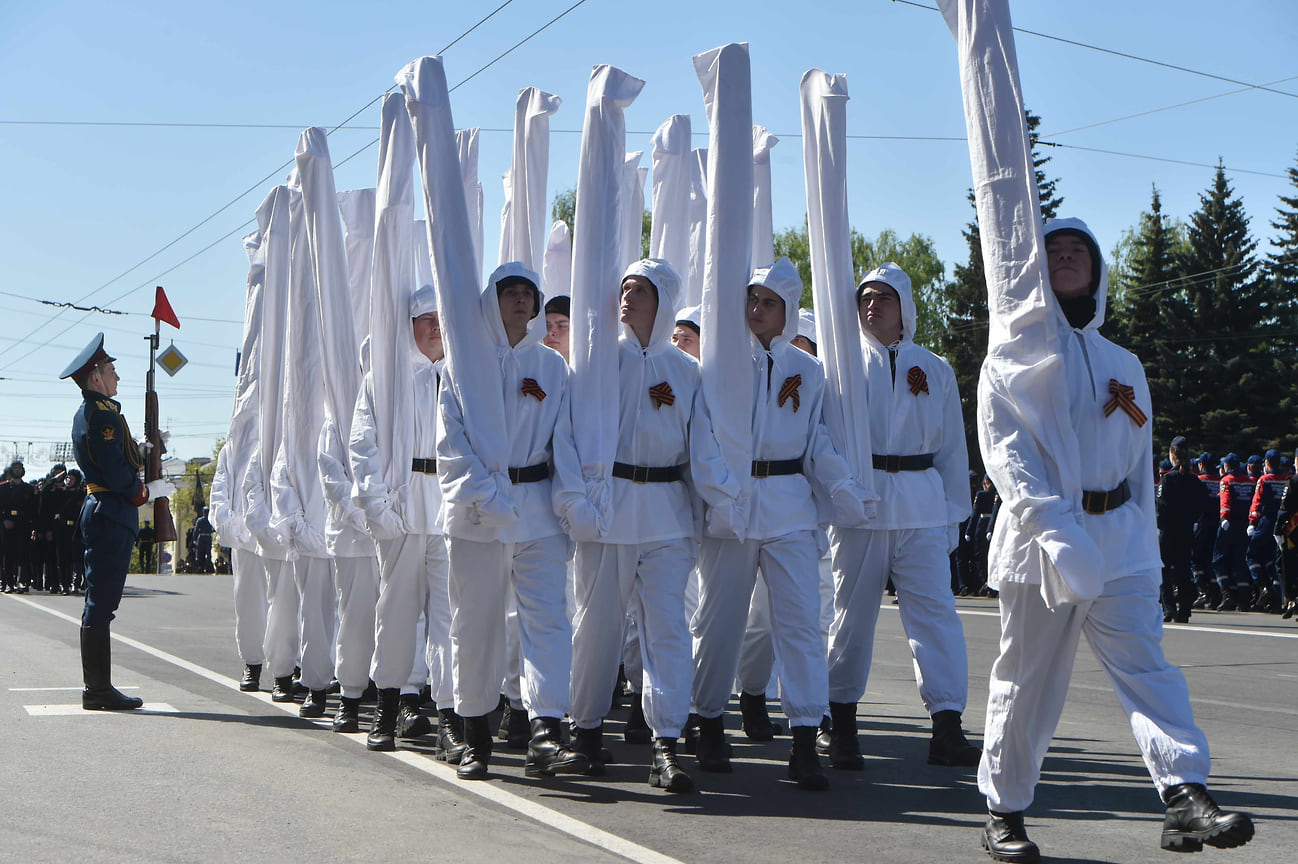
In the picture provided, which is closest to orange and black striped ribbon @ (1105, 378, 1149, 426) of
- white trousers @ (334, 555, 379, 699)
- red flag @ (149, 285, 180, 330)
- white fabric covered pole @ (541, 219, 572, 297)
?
white trousers @ (334, 555, 379, 699)

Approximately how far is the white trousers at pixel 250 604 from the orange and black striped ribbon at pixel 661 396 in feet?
14.3

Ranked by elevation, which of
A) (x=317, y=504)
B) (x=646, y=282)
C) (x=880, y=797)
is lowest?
(x=880, y=797)

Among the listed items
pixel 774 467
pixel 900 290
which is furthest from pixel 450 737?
pixel 900 290

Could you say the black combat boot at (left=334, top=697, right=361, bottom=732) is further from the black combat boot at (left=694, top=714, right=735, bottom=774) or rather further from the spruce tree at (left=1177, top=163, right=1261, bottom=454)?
the spruce tree at (left=1177, top=163, right=1261, bottom=454)

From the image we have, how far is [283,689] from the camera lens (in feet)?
30.6

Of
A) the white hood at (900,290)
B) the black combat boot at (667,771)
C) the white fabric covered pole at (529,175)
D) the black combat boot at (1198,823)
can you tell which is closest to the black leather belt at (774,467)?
the white hood at (900,290)

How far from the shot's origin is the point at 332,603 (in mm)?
9008

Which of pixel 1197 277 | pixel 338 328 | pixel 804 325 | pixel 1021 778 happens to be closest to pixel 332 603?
pixel 338 328

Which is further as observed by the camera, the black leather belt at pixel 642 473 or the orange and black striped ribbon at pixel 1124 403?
the black leather belt at pixel 642 473

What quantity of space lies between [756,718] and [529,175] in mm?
3858

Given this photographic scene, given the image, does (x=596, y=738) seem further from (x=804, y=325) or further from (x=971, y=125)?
(x=804, y=325)

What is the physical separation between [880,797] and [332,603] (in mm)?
4274

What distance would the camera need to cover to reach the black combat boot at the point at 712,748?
6.71m

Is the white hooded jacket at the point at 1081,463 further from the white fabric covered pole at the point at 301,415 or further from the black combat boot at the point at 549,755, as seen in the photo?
the white fabric covered pole at the point at 301,415
